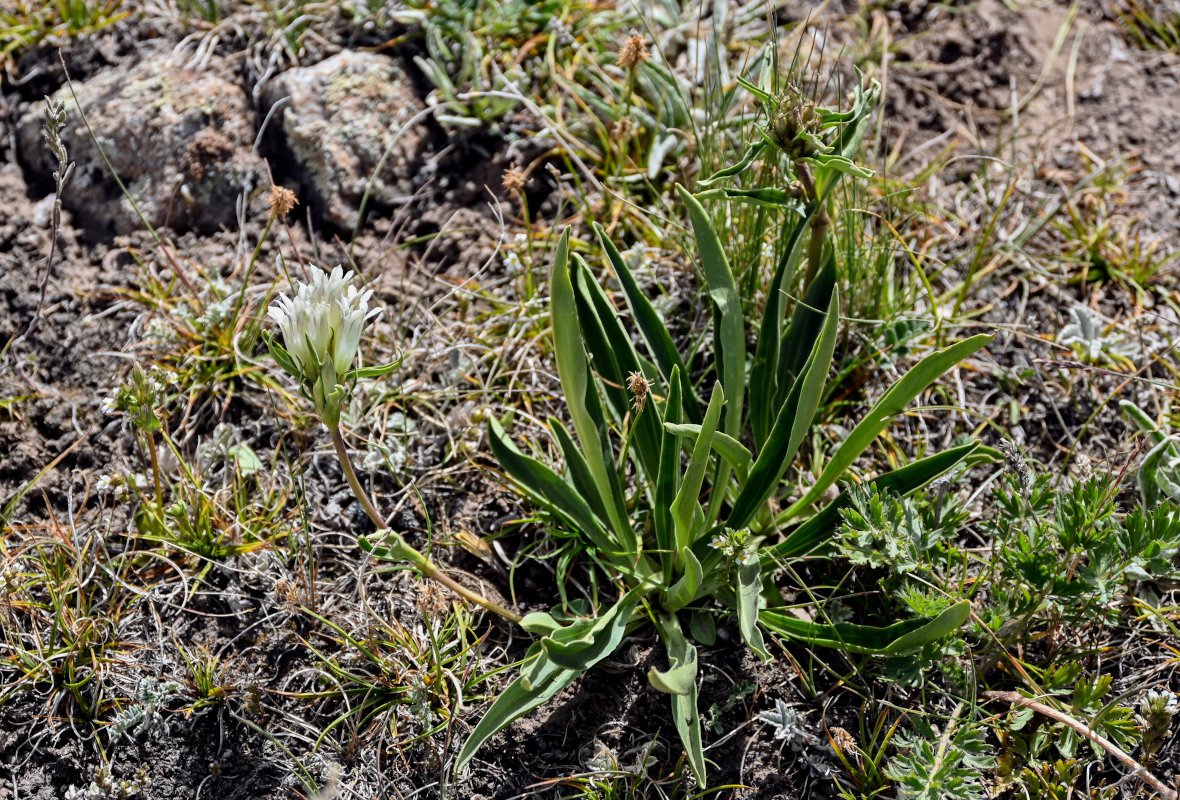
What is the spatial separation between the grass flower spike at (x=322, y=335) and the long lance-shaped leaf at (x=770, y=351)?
3.14 ft

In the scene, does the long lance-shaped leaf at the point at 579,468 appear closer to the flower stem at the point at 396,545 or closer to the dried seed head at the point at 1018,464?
the flower stem at the point at 396,545

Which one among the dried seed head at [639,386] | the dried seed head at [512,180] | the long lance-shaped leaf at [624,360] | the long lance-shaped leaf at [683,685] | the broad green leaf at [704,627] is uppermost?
the dried seed head at [512,180]

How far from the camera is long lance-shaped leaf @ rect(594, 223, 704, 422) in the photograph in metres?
2.23

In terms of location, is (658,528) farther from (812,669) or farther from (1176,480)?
(1176,480)

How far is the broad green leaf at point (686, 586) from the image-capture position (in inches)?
70.9

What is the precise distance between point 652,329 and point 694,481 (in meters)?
0.58

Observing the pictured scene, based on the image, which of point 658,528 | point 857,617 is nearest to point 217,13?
point 658,528

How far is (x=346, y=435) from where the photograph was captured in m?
2.48

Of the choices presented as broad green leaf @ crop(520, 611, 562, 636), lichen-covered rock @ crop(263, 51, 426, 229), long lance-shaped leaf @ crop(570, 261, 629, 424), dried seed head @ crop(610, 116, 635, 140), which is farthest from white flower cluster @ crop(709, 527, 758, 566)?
lichen-covered rock @ crop(263, 51, 426, 229)

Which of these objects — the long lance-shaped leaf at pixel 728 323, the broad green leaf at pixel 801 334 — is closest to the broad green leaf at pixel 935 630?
the long lance-shaped leaf at pixel 728 323

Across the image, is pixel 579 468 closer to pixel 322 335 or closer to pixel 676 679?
pixel 676 679

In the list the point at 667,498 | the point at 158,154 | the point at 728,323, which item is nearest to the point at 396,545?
the point at 667,498

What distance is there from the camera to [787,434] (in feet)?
6.54

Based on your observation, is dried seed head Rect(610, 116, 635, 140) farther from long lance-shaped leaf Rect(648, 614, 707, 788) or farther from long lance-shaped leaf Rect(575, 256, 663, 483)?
long lance-shaped leaf Rect(648, 614, 707, 788)
